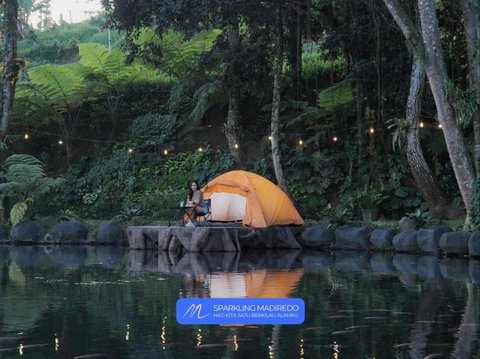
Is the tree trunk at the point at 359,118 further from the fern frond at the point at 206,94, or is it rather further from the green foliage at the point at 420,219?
the green foliage at the point at 420,219

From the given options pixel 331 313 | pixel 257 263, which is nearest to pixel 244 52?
pixel 257 263

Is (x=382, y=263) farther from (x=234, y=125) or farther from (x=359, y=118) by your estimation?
(x=234, y=125)

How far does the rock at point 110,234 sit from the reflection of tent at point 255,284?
310 inches

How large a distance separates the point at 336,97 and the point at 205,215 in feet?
18.9

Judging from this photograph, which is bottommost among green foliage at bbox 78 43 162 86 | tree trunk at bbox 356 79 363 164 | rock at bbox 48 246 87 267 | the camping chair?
rock at bbox 48 246 87 267

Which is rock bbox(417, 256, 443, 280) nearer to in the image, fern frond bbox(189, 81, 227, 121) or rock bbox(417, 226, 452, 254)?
rock bbox(417, 226, 452, 254)

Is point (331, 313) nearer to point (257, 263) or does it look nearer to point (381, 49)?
point (257, 263)

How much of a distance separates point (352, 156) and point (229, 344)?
15.8 metres

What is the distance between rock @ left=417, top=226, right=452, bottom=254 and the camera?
15.5 m

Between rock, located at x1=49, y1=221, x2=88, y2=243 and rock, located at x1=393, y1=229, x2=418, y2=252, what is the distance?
812 cm

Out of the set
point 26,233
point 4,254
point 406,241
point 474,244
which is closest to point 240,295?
point 474,244

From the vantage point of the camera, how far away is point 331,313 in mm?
7930

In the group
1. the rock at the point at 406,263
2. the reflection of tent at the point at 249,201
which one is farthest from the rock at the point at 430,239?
the reflection of tent at the point at 249,201

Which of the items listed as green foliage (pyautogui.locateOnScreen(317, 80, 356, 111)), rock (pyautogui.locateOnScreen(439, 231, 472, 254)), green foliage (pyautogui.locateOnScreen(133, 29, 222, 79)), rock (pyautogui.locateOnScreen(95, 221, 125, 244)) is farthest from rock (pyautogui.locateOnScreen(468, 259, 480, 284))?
green foliage (pyautogui.locateOnScreen(133, 29, 222, 79))
